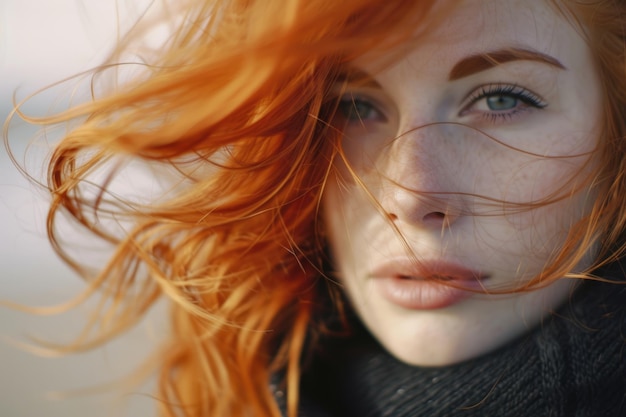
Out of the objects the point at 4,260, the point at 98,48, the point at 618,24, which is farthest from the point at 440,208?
the point at 4,260

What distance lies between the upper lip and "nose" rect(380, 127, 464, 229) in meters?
0.05

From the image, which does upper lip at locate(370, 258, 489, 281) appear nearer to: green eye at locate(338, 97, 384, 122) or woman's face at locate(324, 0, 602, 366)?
woman's face at locate(324, 0, 602, 366)

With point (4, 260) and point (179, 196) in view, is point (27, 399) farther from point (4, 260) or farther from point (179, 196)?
point (179, 196)

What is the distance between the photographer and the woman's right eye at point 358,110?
85 cm

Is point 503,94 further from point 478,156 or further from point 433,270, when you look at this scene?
point 433,270

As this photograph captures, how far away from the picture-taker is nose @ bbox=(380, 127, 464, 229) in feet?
2.53

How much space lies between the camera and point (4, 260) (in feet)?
A: 6.56

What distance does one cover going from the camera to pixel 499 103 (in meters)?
0.81

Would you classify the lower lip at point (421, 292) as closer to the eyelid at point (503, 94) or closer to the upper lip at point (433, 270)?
the upper lip at point (433, 270)

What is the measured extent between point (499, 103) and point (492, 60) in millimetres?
63

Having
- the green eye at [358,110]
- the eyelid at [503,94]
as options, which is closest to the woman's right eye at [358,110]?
A: the green eye at [358,110]

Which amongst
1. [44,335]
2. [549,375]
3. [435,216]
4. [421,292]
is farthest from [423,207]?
[44,335]

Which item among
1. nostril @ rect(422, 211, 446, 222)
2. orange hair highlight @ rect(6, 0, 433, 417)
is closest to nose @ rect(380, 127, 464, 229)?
nostril @ rect(422, 211, 446, 222)

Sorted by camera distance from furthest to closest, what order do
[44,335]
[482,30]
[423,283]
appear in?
[44,335] → [423,283] → [482,30]
